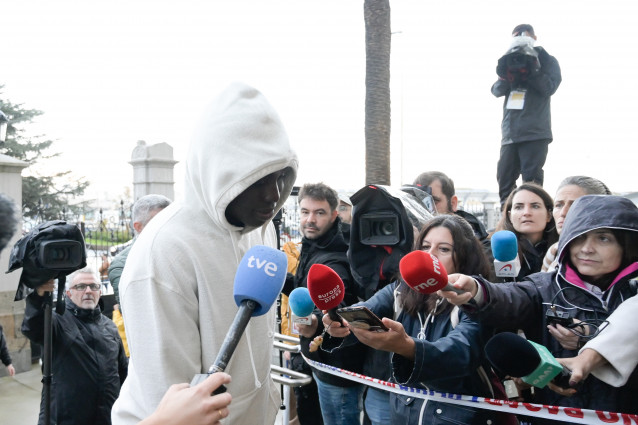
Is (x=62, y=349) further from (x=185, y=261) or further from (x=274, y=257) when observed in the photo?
(x=274, y=257)

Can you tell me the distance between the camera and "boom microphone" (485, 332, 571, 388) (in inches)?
77.3

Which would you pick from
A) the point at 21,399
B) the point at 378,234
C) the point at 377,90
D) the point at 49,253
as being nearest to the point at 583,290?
the point at 378,234

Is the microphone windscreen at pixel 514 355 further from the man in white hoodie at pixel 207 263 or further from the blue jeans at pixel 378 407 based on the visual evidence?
the blue jeans at pixel 378 407

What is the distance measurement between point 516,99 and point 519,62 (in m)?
0.40

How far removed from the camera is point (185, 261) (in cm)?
182

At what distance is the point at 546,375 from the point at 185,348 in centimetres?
136

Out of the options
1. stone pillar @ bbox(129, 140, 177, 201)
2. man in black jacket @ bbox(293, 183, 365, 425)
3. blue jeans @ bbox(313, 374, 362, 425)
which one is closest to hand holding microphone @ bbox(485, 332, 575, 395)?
man in black jacket @ bbox(293, 183, 365, 425)

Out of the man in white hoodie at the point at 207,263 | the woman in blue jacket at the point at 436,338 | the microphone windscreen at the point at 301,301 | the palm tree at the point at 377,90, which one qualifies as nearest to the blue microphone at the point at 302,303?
the microphone windscreen at the point at 301,301

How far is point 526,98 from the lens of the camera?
5629 mm

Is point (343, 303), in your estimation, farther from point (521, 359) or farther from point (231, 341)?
point (231, 341)

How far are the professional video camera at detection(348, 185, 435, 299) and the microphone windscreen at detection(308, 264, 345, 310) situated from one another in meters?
0.89

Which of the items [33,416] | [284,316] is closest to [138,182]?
[33,416]

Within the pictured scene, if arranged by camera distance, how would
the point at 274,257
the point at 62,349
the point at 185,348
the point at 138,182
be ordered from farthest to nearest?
the point at 138,182, the point at 62,349, the point at 185,348, the point at 274,257

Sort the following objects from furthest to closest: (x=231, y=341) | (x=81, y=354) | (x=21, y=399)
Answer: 1. (x=21, y=399)
2. (x=81, y=354)
3. (x=231, y=341)
